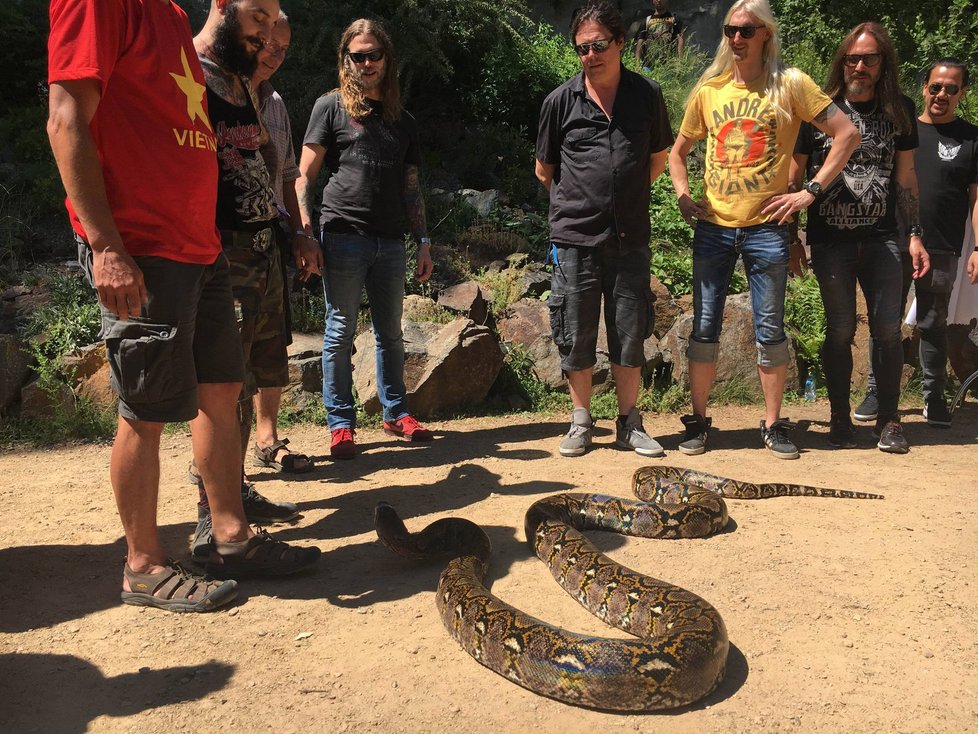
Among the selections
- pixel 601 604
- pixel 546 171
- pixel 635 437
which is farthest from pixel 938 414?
pixel 601 604

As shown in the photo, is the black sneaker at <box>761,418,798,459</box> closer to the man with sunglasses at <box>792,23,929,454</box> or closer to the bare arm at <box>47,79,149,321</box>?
the man with sunglasses at <box>792,23,929,454</box>

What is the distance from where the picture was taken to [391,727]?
3139 mm

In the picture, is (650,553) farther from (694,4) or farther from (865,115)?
(694,4)

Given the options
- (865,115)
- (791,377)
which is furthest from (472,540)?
(791,377)

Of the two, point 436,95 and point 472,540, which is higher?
point 436,95

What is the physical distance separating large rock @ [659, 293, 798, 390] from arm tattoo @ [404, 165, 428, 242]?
2.86m

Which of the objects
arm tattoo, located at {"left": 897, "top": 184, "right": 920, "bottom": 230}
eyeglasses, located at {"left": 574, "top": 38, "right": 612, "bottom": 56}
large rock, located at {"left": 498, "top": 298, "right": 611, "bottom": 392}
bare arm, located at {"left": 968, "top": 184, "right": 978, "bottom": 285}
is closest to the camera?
eyeglasses, located at {"left": 574, "top": 38, "right": 612, "bottom": 56}

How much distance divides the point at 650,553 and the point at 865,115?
12.5 ft

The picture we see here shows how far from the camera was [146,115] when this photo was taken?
3557mm

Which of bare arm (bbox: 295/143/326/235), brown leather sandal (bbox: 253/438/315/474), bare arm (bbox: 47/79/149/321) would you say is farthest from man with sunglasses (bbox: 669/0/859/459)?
bare arm (bbox: 47/79/149/321)

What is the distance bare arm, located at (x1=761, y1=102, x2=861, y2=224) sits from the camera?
19.5 feet

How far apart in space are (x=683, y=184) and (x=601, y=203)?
79 centimetres

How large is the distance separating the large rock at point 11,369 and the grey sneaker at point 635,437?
508 cm

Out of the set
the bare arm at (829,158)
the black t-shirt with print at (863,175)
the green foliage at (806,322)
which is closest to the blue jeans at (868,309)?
the black t-shirt with print at (863,175)
